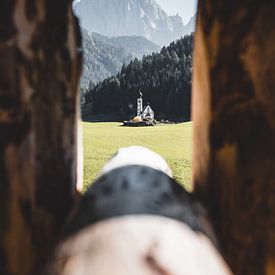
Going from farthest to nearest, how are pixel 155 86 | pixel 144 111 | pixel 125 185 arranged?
pixel 155 86, pixel 144 111, pixel 125 185

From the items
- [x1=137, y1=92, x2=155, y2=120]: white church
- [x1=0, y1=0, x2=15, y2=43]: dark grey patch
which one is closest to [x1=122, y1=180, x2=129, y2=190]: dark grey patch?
Result: [x1=0, y1=0, x2=15, y2=43]: dark grey patch

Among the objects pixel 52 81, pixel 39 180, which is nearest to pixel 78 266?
pixel 39 180

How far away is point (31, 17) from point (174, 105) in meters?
37.6

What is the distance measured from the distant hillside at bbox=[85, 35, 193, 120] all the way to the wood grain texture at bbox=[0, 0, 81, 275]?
117ft

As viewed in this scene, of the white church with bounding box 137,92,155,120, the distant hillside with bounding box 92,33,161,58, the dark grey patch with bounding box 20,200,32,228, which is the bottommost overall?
the white church with bounding box 137,92,155,120

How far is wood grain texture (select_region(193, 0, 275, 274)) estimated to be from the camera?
0.74 meters

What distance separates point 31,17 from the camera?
671 mm

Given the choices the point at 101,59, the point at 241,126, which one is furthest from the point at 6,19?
the point at 101,59

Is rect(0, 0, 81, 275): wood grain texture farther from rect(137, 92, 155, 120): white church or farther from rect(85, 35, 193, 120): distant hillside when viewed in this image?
rect(85, 35, 193, 120): distant hillside

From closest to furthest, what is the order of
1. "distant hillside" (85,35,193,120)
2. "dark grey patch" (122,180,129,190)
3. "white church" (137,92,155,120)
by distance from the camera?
"dark grey patch" (122,180,129,190), "white church" (137,92,155,120), "distant hillside" (85,35,193,120)

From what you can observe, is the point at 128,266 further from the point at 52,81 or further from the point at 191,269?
the point at 52,81

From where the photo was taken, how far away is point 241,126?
0.79 metres

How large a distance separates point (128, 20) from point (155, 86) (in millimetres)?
109826

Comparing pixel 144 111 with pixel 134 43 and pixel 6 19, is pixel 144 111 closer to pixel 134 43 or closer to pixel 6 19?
pixel 6 19
